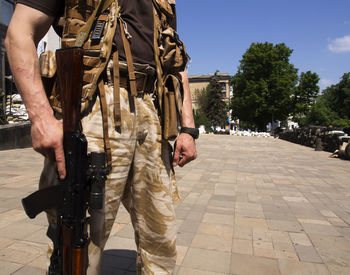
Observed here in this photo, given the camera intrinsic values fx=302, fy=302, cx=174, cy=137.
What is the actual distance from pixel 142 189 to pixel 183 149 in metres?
0.34

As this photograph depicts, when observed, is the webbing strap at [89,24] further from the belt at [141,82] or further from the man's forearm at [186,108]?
the man's forearm at [186,108]

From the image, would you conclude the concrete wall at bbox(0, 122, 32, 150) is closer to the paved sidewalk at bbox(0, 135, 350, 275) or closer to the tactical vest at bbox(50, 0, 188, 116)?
the paved sidewalk at bbox(0, 135, 350, 275)

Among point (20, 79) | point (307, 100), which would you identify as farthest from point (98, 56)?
point (307, 100)

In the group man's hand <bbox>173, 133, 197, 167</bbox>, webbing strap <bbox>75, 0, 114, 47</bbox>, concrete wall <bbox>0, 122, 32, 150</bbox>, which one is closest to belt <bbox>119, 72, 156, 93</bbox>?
webbing strap <bbox>75, 0, 114, 47</bbox>

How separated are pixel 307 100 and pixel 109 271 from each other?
46.0m

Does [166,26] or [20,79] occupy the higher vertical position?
[166,26]

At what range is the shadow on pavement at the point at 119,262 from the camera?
2.38 m

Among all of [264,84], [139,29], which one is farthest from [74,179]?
[264,84]

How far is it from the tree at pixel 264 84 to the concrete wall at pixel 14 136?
3435 cm

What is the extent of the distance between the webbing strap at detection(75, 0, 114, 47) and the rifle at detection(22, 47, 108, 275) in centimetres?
14

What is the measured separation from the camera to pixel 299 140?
24.7m

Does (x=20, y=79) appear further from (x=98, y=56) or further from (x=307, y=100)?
(x=307, y=100)

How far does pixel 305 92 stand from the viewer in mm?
42969

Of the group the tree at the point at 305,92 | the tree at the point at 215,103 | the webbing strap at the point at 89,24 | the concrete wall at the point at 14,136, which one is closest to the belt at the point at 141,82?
the webbing strap at the point at 89,24
